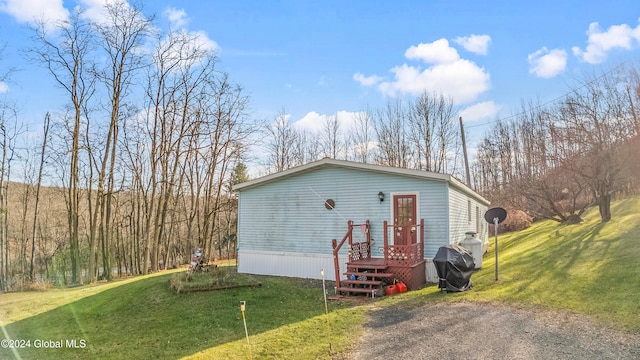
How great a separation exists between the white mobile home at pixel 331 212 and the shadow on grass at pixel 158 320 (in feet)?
5.19

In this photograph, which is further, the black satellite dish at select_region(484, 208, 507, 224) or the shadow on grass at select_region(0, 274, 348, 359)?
the black satellite dish at select_region(484, 208, 507, 224)

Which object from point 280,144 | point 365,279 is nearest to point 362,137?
point 280,144

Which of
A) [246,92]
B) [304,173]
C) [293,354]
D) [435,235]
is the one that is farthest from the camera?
[246,92]

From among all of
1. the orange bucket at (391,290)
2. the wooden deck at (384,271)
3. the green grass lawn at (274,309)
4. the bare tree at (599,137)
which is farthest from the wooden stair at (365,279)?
the bare tree at (599,137)

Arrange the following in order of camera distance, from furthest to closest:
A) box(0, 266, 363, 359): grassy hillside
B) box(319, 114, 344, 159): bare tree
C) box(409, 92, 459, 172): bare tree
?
box(319, 114, 344, 159): bare tree, box(409, 92, 459, 172): bare tree, box(0, 266, 363, 359): grassy hillside

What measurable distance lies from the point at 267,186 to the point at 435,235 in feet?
18.3

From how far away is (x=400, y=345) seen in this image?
17.5 feet

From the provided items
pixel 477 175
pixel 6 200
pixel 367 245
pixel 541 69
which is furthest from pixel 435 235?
pixel 477 175

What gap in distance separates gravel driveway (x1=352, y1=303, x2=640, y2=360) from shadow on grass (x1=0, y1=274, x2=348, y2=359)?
193 centimetres

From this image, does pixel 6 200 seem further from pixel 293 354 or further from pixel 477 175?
pixel 477 175

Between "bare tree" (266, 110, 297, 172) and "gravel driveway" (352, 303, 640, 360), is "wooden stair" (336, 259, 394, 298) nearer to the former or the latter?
"gravel driveway" (352, 303, 640, 360)

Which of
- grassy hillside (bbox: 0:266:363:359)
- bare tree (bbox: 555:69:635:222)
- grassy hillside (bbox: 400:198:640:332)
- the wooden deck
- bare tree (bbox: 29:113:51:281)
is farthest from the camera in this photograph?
bare tree (bbox: 29:113:51:281)

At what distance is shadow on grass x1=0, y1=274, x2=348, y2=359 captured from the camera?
609 cm

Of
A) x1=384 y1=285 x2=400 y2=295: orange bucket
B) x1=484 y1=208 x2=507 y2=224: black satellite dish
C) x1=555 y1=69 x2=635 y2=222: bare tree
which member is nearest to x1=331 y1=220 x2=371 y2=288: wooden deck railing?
x1=384 y1=285 x2=400 y2=295: orange bucket
